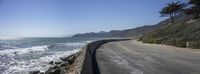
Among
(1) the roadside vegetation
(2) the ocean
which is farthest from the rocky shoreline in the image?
(1) the roadside vegetation

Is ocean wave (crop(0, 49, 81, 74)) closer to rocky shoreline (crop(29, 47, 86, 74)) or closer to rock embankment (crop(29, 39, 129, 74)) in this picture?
rocky shoreline (crop(29, 47, 86, 74))

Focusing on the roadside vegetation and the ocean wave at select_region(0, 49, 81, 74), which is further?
the roadside vegetation

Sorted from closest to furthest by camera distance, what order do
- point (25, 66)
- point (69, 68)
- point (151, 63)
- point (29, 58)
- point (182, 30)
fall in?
point (151, 63) < point (69, 68) < point (25, 66) < point (29, 58) < point (182, 30)

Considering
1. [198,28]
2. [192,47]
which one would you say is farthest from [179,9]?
[192,47]

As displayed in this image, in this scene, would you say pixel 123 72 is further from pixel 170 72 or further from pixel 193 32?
pixel 193 32

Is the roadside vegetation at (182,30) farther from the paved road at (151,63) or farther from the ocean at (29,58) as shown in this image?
the ocean at (29,58)

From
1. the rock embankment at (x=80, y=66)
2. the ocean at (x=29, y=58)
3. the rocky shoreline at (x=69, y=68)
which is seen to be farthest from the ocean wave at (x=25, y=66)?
the rock embankment at (x=80, y=66)

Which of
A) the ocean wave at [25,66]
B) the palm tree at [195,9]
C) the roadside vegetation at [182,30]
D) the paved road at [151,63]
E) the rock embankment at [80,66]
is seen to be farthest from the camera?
the palm tree at [195,9]

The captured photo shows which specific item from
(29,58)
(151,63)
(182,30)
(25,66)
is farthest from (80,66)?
(182,30)

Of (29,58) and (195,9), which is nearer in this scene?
(29,58)

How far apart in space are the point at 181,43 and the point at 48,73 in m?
21.0

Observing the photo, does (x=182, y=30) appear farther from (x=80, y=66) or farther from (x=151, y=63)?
(x=80, y=66)

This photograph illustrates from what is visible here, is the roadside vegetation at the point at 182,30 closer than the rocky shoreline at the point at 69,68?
No

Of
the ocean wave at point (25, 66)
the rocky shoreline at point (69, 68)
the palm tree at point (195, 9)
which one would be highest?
the palm tree at point (195, 9)
